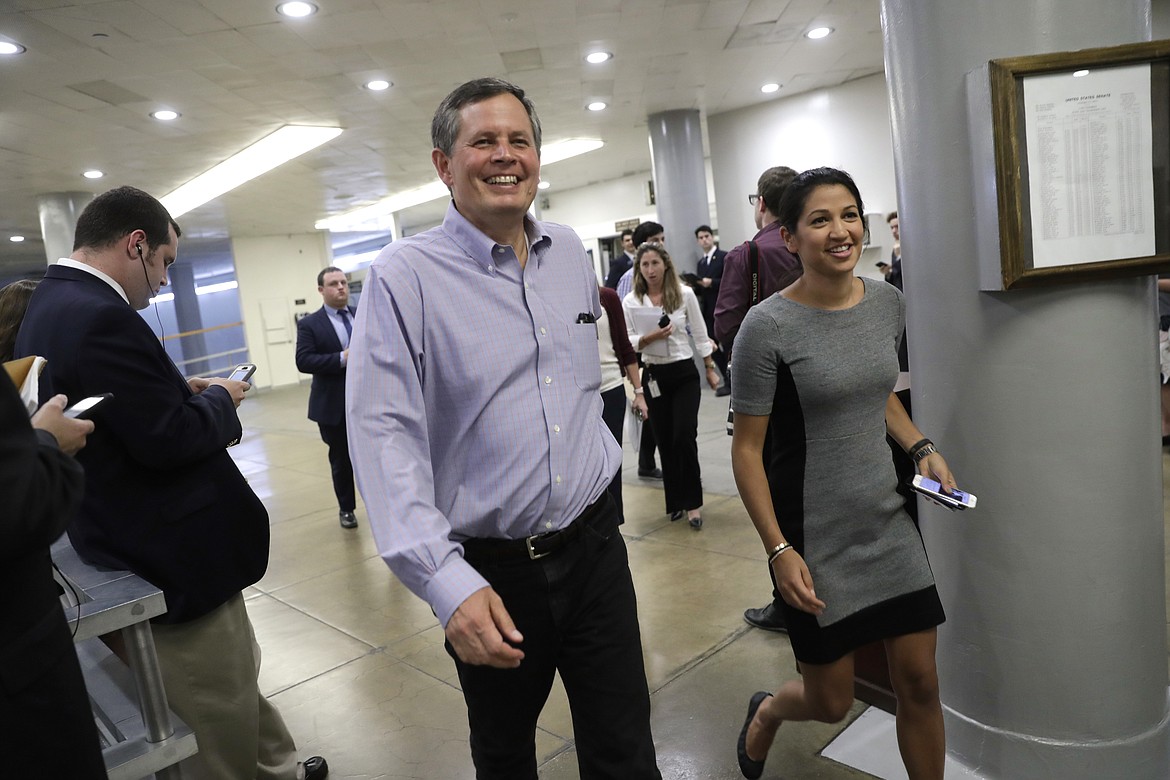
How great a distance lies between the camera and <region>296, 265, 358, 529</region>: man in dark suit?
591 cm

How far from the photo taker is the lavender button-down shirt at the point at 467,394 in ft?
5.24

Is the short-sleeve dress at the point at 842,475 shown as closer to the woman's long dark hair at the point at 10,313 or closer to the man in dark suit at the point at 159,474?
the man in dark suit at the point at 159,474

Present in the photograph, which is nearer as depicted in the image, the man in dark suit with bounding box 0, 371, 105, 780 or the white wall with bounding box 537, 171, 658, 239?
the man in dark suit with bounding box 0, 371, 105, 780

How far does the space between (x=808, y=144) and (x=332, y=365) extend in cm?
886

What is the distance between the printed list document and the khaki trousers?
2.48m

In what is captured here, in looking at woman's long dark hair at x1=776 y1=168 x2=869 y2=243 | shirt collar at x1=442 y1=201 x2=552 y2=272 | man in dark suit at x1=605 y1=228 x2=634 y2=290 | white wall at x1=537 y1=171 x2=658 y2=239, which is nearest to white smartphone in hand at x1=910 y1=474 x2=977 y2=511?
woman's long dark hair at x1=776 y1=168 x2=869 y2=243

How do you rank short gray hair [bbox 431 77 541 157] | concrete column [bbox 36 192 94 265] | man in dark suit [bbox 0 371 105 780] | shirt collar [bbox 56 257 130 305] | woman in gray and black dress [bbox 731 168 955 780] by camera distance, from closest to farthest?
man in dark suit [bbox 0 371 105 780] → short gray hair [bbox 431 77 541 157] → woman in gray and black dress [bbox 731 168 955 780] → shirt collar [bbox 56 257 130 305] → concrete column [bbox 36 192 94 265]

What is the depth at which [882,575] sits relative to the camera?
6.81 ft

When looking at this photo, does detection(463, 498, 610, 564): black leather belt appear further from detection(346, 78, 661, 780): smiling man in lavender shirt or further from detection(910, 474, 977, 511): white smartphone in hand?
detection(910, 474, 977, 511): white smartphone in hand

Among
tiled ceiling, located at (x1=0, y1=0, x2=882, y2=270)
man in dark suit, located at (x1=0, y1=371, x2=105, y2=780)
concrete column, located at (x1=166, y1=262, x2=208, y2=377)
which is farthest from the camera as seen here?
Result: concrete column, located at (x1=166, y1=262, x2=208, y2=377)

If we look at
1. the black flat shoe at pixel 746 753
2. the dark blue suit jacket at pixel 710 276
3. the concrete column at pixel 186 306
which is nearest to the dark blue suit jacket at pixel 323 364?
the black flat shoe at pixel 746 753

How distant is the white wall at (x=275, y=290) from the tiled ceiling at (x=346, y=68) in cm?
857

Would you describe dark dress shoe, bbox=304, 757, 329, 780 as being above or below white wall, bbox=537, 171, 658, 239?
below

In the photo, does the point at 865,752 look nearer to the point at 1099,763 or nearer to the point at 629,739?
the point at 1099,763
